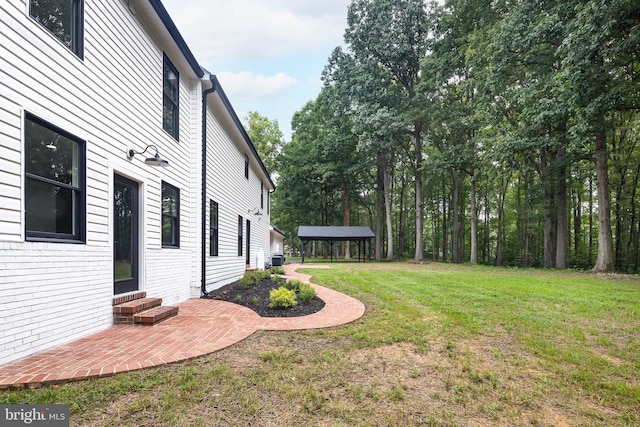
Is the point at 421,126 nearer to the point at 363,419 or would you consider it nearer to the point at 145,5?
the point at 145,5

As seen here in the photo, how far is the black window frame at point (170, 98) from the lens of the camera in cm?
598

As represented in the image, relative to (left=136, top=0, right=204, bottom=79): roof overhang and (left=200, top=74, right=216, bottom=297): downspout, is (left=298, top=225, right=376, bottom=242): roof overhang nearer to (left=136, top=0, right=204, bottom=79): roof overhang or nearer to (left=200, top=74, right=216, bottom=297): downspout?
(left=200, top=74, right=216, bottom=297): downspout

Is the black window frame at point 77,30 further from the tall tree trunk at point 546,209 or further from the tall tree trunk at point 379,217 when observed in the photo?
the tall tree trunk at point 379,217

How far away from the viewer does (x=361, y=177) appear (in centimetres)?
3062

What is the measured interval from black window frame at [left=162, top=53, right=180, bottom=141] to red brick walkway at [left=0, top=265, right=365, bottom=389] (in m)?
3.66

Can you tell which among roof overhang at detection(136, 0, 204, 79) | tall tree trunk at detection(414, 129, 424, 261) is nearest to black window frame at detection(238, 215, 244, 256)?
roof overhang at detection(136, 0, 204, 79)

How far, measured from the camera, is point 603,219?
11164 mm

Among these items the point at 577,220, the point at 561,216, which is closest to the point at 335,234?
the point at 561,216

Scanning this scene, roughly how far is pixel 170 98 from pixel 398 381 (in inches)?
259

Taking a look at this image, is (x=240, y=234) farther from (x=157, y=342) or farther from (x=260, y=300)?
(x=157, y=342)

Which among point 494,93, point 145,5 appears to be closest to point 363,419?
point 145,5

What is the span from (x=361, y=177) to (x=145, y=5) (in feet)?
87.6

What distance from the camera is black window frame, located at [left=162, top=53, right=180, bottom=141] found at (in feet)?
19.6

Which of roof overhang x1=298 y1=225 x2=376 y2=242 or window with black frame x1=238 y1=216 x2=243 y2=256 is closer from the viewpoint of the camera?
window with black frame x1=238 y1=216 x2=243 y2=256
